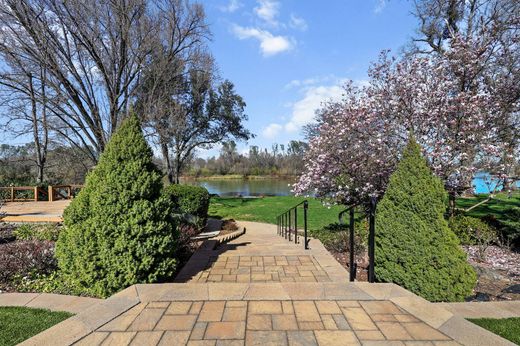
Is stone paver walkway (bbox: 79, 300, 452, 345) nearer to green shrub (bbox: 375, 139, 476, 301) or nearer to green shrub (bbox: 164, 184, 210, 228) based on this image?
green shrub (bbox: 375, 139, 476, 301)

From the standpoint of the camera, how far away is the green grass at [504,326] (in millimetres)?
2398

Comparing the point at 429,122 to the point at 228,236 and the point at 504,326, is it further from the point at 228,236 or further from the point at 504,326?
the point at 228,236

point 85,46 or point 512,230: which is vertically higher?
point 85,46

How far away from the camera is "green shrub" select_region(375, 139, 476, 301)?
3311mm

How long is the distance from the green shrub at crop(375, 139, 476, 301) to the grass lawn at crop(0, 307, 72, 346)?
352cm

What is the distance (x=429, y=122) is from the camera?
6.29 m

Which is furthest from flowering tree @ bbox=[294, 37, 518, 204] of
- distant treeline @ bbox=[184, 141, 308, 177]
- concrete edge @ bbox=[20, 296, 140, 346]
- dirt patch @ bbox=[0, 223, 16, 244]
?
distant treeline @ bbox=[184, 141, 308, 177]

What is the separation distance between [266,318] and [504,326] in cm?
205

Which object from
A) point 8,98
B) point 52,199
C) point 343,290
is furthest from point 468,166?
point 52,199

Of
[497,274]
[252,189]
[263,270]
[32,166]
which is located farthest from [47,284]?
[252,189]

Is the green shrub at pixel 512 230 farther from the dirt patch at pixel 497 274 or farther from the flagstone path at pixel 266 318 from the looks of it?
the flagstone path at pixel 266 318

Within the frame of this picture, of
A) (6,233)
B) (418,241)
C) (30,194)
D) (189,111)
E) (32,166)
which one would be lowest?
(6,233)

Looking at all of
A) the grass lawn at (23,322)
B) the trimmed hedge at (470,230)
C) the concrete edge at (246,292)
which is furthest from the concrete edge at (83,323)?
the trimmed hedge at (470,230)

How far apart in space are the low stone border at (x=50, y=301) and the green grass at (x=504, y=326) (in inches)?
141
